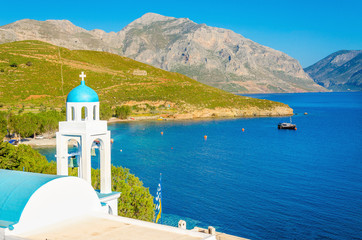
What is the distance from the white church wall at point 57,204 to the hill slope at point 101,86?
11492 centimetres

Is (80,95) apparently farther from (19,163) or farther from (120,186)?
(19,163)

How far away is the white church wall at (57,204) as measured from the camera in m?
14.2

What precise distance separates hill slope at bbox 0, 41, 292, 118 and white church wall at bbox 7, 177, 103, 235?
115 meters

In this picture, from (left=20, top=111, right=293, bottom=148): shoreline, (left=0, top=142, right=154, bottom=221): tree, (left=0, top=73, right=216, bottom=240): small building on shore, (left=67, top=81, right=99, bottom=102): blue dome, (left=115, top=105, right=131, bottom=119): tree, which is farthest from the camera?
(left=115, top=105, right=131, bottom=119): tree

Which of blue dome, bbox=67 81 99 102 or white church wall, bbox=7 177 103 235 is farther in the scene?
blue dome, bbox=67 81 99 102

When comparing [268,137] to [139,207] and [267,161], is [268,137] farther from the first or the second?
[139,207]

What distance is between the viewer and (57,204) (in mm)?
15141

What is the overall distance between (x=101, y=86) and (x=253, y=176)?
367 feet

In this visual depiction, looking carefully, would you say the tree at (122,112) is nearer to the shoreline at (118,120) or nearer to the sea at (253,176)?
the shoreline at (118,120)

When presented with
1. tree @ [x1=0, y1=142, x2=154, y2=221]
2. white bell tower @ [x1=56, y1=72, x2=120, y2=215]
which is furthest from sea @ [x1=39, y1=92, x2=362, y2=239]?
white bell tower @ [x1=56, y1=72, x2=120, y2=215]

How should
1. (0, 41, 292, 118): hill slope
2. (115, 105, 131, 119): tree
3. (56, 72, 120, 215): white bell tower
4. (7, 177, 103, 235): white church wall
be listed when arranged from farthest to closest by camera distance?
(0, 41, 292, 118): hill slope < (115, 105, 131, 119): tree < (56, 72, 120, 215): white bell tower < (7, 177, 103, 235): white church wall

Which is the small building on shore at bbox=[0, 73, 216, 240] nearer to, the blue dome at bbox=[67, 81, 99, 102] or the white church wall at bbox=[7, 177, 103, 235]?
the white church wall at bbox=[7, 177, 103, 235]

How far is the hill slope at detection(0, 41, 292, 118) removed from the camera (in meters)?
137

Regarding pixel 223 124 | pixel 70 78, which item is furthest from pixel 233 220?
pixel 70 78
